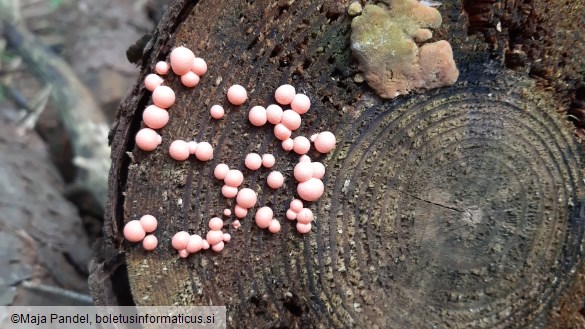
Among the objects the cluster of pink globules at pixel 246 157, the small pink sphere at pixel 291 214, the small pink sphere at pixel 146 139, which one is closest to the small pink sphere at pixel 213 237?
the cluster of pink globules at pixel 246 157

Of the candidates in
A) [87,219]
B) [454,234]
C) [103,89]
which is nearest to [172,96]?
[454,234]

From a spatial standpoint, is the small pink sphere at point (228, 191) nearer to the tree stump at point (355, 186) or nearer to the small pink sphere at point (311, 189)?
the tree stump at point (355, 186)

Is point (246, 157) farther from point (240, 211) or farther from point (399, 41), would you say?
point (399, 41)

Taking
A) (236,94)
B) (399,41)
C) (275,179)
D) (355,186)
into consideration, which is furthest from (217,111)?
(399,41)

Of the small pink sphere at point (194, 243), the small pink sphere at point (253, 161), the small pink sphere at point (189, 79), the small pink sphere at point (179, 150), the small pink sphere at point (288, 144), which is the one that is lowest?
the small pink sphere at point (194, 243)

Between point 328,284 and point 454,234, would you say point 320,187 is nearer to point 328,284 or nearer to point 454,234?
point 328,284

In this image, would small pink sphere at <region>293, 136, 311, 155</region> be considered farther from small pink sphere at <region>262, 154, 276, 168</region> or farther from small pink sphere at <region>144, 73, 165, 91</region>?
small pink sphere at <region>144, 73, 165, 91</region>

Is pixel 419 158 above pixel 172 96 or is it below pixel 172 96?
below
